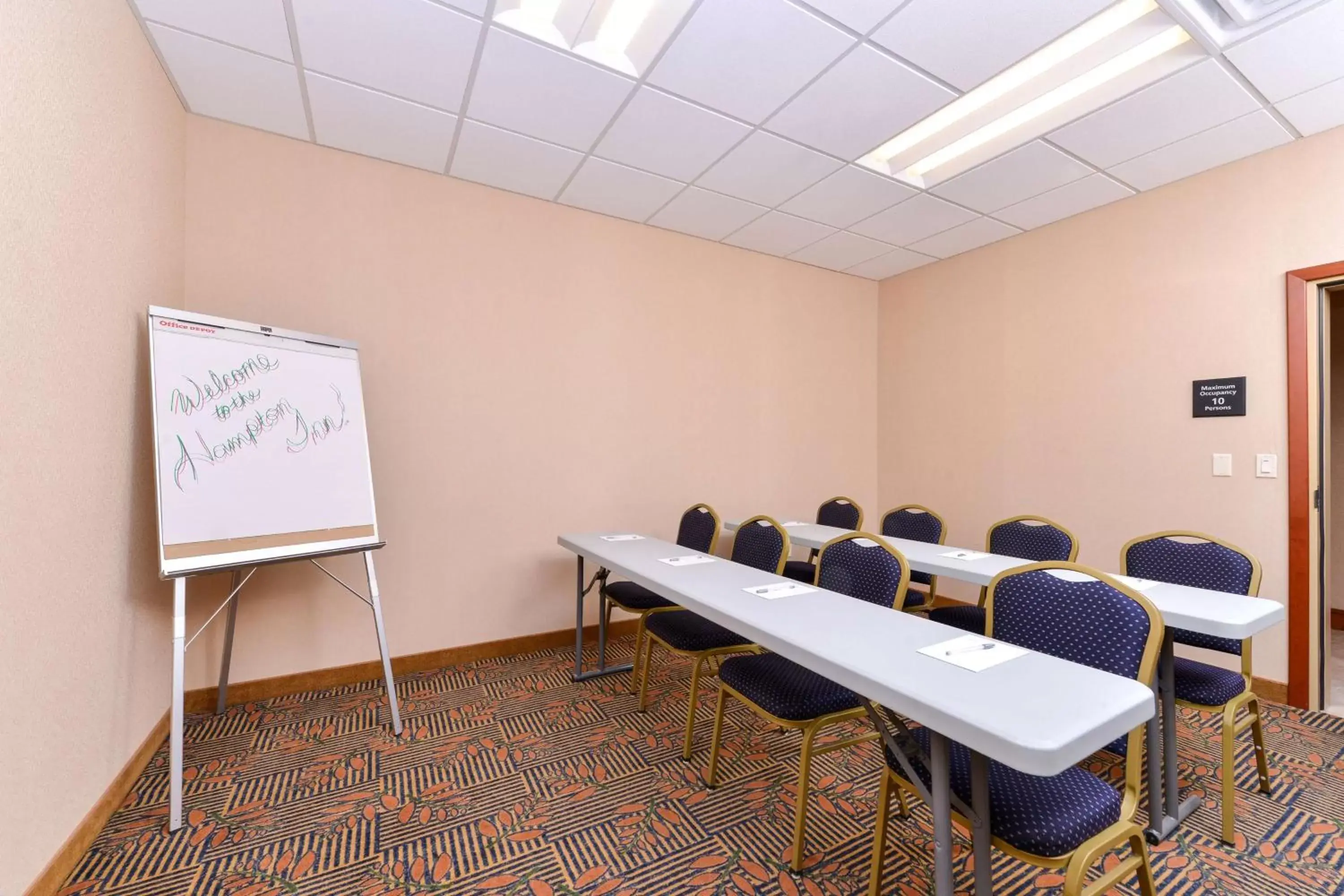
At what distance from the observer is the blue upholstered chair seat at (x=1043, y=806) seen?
3.94 feet

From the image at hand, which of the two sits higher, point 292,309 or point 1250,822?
point 292,309

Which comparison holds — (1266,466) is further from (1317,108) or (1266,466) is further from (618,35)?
(618,35)

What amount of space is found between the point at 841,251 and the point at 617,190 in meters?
1.88

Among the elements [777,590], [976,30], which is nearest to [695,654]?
[777,590]

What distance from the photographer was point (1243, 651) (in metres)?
2.01

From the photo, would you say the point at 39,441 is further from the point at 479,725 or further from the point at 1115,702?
the point at 1115,702

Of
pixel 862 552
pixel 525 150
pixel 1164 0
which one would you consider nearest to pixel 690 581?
pixel 862 552

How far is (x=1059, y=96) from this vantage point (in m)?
2.61

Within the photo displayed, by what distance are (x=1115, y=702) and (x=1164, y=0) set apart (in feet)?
7.80

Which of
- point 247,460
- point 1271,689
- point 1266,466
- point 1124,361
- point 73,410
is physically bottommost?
point 1271,689

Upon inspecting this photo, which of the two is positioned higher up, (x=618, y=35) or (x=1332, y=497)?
(x=618, y=35)

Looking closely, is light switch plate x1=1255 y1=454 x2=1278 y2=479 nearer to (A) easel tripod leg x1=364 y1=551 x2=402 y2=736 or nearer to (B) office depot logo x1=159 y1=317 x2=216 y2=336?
(A) easel tripod leg x1=364 y1=551 x2=402 y2=736

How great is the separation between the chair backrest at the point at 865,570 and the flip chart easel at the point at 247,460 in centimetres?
193

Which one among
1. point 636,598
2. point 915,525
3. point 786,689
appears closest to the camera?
point 786,689
